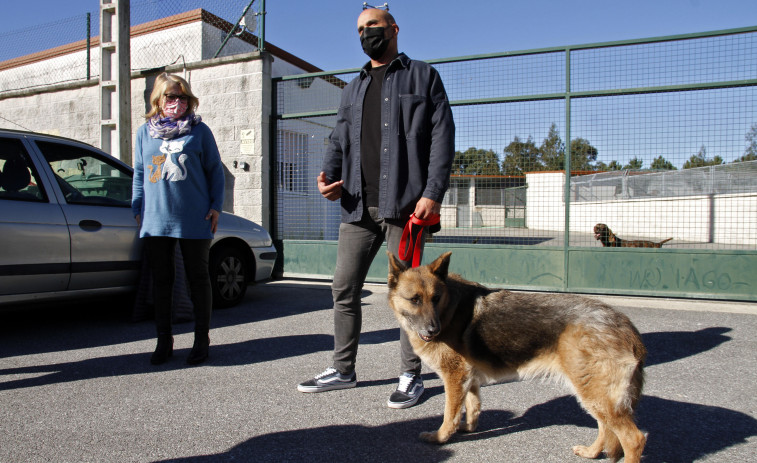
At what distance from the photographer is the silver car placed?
4152 millimetres

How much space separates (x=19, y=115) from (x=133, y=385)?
10.2 metres

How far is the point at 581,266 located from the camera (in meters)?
6.69

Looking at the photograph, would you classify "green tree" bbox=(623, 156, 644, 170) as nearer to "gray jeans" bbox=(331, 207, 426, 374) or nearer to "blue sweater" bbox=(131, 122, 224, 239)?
"gray jeans" bbox=(331, 207, 426, 374)

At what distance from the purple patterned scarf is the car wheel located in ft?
8.01

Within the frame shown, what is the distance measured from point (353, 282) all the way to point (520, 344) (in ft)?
3.92

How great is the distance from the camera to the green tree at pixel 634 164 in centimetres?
661

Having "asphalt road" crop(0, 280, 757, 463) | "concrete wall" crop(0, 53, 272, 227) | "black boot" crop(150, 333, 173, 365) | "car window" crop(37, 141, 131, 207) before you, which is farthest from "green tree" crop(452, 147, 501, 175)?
"black boot" crop(150, 333, 173, 365)

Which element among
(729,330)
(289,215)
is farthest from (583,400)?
(289,215)

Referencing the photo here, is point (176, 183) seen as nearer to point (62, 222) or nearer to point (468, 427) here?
point (62, 222)

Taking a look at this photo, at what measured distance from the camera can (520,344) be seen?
95.3 inches

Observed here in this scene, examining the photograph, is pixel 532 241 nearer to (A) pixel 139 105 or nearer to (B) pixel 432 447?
(B) pixel 432 447

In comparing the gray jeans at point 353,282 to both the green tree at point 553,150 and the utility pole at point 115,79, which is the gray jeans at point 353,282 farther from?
the utility pole at point 115,79

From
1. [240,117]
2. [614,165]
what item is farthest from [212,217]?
[614,165]

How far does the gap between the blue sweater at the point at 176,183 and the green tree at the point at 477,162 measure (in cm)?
403
